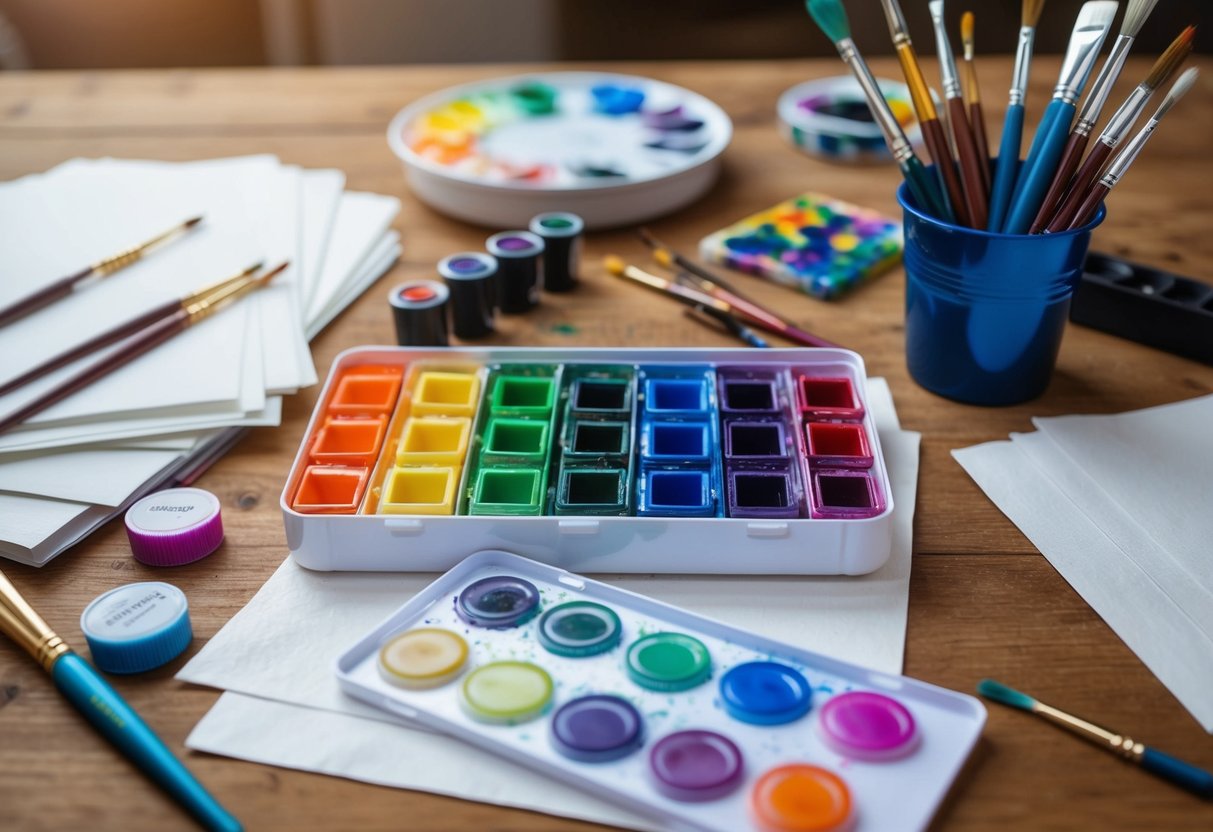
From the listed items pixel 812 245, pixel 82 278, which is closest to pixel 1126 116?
pixel 812 245

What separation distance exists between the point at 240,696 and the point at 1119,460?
2.13ft

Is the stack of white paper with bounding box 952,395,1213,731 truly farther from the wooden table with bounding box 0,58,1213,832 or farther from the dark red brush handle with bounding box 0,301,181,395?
the dark red brush handle with bounding box 0,301,181,395

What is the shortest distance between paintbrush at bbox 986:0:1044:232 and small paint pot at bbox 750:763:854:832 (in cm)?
50

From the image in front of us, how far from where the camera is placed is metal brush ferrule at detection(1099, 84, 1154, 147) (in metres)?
0.81

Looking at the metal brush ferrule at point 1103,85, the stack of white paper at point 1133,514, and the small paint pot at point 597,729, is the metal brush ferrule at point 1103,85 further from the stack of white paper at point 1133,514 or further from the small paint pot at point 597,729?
the small paint pot at point 597,729

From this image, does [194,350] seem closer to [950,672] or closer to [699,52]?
[950,672]

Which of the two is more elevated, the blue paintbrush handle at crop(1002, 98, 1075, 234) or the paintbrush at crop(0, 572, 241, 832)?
the blue paintbrush handle at crop(1002, 98, 1075, 234)

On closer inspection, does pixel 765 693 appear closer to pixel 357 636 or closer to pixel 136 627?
pixel 357 636

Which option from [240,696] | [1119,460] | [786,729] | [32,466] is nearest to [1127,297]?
[1119,460]

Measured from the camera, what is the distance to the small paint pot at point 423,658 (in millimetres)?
→ 655

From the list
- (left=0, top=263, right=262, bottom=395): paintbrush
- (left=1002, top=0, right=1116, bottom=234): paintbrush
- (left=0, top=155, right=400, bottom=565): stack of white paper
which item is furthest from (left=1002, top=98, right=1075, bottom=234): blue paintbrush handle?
(left=0, top=263, right=262, bottom=395): paintbrush

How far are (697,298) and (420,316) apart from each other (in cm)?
27

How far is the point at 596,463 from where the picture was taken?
82cm

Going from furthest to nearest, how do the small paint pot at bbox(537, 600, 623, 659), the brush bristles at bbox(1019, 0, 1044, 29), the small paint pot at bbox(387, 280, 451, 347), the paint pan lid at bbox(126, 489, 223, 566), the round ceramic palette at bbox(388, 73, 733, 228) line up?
the round ceramic palette at bbox(388, 73, 733, 228), the small paint pot at bbox(387, 280, 451, 347), the brush bristles at bbox(1019, 0, 1044, 29), the paint pan lid at bbox(126, 489, 223, 566), the small paint pot at bbox(537, 600, 623, 659)
